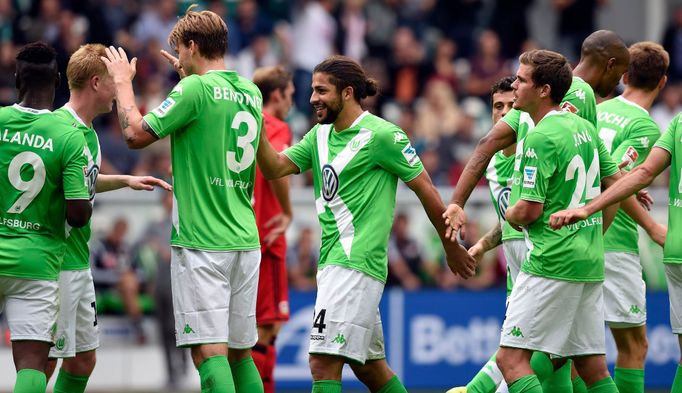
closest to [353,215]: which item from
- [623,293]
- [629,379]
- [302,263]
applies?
[623,293]

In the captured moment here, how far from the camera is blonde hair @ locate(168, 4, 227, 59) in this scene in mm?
8227

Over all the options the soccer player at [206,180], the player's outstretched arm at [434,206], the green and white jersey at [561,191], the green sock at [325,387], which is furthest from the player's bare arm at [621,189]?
the soccer player at [206,180]

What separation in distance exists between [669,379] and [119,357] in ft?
22.1

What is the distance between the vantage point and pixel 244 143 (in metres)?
8.39

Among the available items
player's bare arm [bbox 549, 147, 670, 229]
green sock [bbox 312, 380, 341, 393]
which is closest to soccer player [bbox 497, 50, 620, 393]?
player's bare arm [bbox 549, 147, 670, 229]

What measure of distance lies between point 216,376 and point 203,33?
226 cm

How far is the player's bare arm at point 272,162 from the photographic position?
8828 millimetres

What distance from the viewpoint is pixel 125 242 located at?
602 inches

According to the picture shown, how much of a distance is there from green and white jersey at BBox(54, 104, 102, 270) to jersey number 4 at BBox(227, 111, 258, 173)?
105cm

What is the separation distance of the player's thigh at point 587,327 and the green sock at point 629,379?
159 centimetres

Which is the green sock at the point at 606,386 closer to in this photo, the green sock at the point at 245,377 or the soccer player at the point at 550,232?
the soccer player at the point at 550,232

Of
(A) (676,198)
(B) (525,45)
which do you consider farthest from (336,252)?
(B) (525,45)

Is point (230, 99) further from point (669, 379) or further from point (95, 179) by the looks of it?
point (669, 379)

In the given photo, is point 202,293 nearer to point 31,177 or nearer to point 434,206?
point 31,177
